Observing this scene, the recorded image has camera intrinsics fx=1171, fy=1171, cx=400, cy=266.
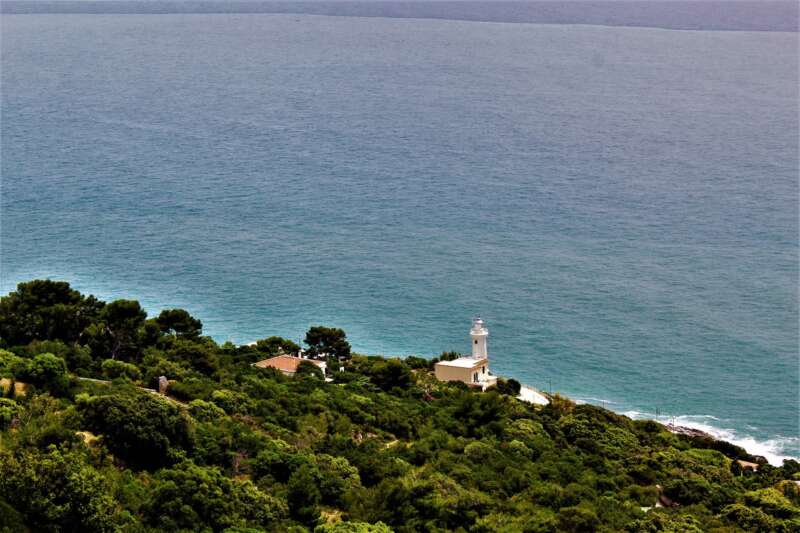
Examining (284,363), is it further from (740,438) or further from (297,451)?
(740,438)

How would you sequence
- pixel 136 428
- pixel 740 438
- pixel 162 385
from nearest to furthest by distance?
pixel 136 428
pixel 162 385
pixel 740 438

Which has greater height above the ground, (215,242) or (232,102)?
(232,102)

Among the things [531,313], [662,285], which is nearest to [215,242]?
[531,313]

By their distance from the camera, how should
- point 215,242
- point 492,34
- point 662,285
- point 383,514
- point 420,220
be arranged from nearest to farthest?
point 383,514
point 662,285
point 215,242
point 420,220
point 492,34

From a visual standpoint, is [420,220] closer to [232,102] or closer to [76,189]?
[76,189]

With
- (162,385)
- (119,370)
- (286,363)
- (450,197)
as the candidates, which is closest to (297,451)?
(162,385)

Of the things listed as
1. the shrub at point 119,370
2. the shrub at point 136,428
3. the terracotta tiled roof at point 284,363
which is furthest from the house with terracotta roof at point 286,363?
the shrub at point 136,428
